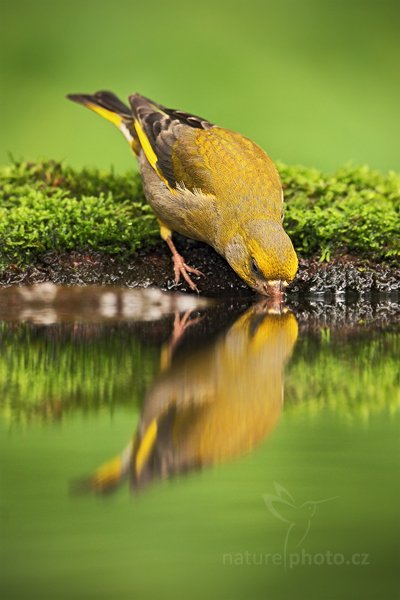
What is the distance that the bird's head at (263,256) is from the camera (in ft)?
20.8

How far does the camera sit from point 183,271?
6777 mm

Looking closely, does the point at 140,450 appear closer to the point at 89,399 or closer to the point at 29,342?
the point at 89,399

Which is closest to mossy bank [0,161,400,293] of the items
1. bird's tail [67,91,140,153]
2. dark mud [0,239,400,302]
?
dark mud [0,239,400,302]

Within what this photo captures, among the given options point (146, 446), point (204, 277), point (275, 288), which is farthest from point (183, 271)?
point (146, 446)

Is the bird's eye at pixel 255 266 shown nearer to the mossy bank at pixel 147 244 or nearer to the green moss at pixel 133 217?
the mossy bank at pixel 147 244

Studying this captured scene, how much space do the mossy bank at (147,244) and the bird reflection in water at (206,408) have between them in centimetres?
139

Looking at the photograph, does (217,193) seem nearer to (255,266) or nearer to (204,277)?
(204,277)

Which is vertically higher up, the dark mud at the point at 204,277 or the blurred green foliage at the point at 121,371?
the dark mud at the point at 204,277

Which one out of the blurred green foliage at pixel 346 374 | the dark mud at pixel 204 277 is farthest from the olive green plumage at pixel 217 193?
the blurred green foliage at pixel 346 374

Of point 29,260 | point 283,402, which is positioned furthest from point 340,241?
point 283,402

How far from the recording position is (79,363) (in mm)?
4871

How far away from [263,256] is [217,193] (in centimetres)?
77

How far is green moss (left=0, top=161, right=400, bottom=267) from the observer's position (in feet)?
23.0

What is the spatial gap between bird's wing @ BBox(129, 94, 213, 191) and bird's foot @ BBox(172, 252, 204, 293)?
492 mm
